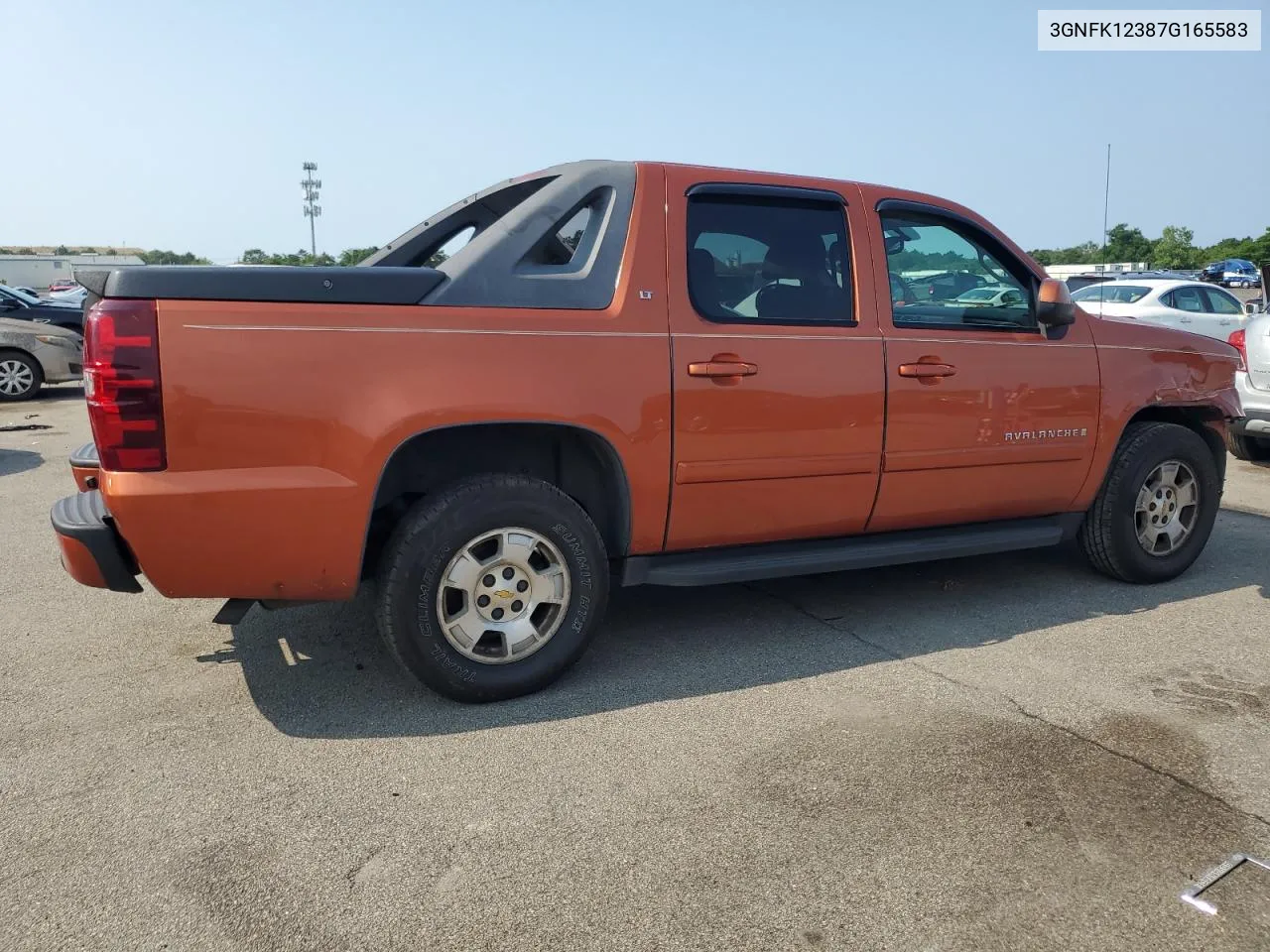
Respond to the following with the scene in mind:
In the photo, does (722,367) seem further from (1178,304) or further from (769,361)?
(1178,304)

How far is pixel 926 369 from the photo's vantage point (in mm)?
A: 4133

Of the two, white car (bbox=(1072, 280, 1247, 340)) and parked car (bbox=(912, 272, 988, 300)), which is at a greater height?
parked car (bbox=(912, 272, 988, 300))

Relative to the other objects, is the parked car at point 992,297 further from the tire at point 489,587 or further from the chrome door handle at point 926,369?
the tire at point 489,587

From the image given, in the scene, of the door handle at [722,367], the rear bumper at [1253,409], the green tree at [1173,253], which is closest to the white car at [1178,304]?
the rear bumper at [1253,409]

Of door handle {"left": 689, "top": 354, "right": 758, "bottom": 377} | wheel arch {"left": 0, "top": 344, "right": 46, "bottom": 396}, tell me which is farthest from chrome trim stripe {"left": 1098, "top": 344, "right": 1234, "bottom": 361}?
wheel arch {"left": 0, "top": 344, "right": 46, "bottom": 396}

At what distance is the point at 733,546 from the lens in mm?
4008

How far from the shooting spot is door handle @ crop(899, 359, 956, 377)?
4094mm

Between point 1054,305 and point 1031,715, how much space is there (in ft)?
6.28

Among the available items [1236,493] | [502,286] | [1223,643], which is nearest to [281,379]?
[502,286]

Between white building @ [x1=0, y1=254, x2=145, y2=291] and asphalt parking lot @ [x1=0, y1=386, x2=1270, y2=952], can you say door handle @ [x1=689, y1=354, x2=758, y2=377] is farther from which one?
white building @ [x1=0, y1=254, x2=145, y2=291]

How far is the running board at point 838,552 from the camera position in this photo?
385 centimetres

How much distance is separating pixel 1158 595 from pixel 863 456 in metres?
2.00

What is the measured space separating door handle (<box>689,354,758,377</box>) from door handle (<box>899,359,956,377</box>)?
74cm

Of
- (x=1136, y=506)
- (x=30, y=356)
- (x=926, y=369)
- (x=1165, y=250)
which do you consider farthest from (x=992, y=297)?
(x=1165, y=250)
